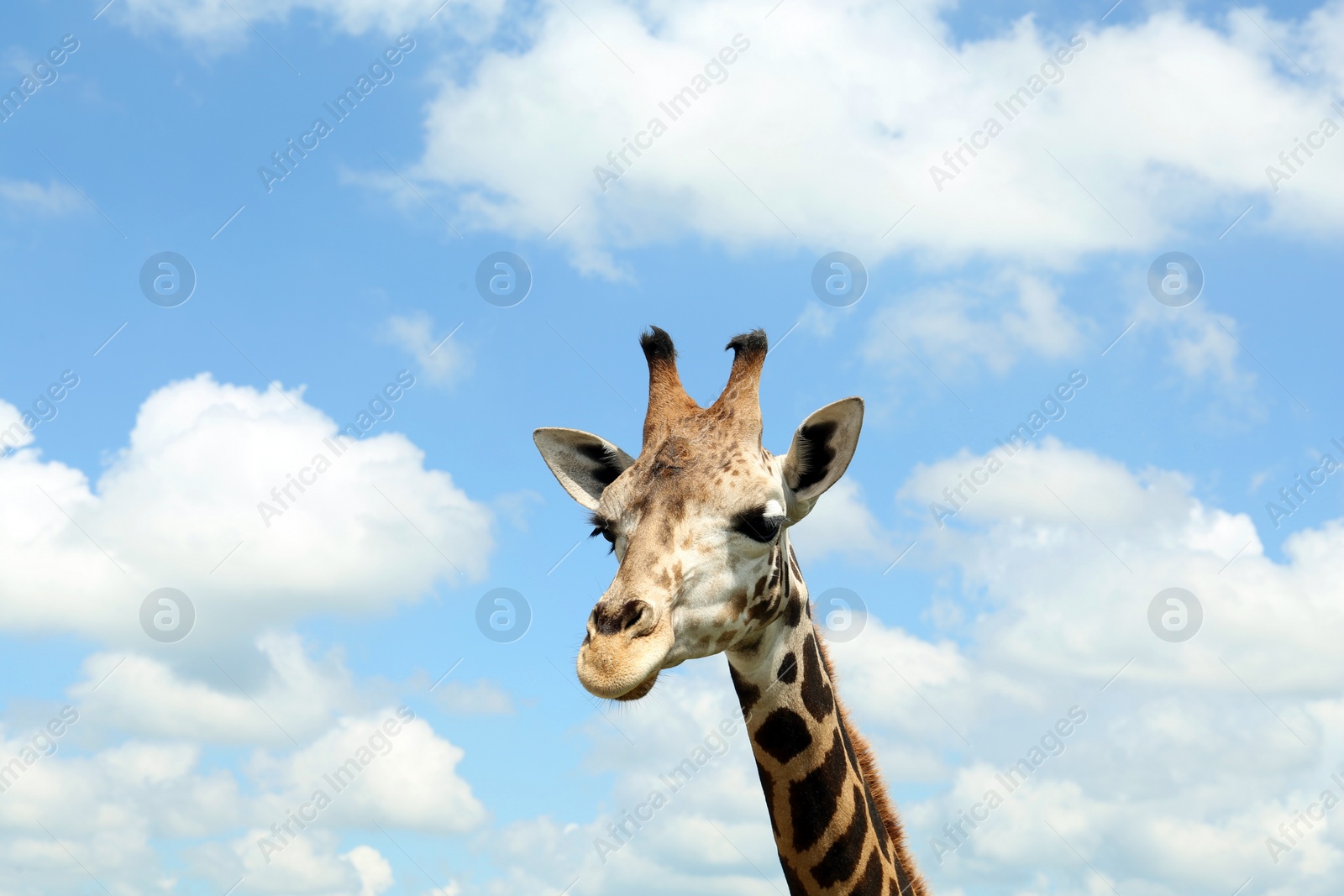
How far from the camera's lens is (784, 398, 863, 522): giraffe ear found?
7.91 metres

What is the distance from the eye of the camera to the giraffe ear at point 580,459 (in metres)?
8.77

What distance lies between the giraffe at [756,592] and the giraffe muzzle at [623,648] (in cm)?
1

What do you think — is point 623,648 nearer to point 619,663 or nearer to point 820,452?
point 619,663

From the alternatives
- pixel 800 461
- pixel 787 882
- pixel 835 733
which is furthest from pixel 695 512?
pixel 787 882

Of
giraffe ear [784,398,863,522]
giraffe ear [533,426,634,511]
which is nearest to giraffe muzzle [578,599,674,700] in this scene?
giraffe ear [784,398,863,522]

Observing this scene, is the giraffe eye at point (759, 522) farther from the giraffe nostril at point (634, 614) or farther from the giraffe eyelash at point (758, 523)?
the giraffe nostril at point (634, 614)

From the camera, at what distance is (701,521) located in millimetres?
7176

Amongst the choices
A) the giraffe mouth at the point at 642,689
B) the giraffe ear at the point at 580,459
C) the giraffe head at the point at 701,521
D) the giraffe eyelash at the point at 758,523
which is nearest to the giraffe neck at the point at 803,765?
the giraffe head at the point at 701,521

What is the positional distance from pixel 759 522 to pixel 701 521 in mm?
394

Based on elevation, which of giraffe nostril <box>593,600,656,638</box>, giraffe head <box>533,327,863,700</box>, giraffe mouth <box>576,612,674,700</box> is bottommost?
giraffe mouth <box>576,612,674,700</box>

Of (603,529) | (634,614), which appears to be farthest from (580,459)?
(634,614)

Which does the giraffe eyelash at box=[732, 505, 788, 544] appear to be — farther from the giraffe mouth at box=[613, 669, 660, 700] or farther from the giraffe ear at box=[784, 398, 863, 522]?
the giraffe mouth at box=[613, 669, 660, 700]

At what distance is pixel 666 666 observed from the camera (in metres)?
6.80

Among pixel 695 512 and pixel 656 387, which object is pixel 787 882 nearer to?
pixel 695 512
